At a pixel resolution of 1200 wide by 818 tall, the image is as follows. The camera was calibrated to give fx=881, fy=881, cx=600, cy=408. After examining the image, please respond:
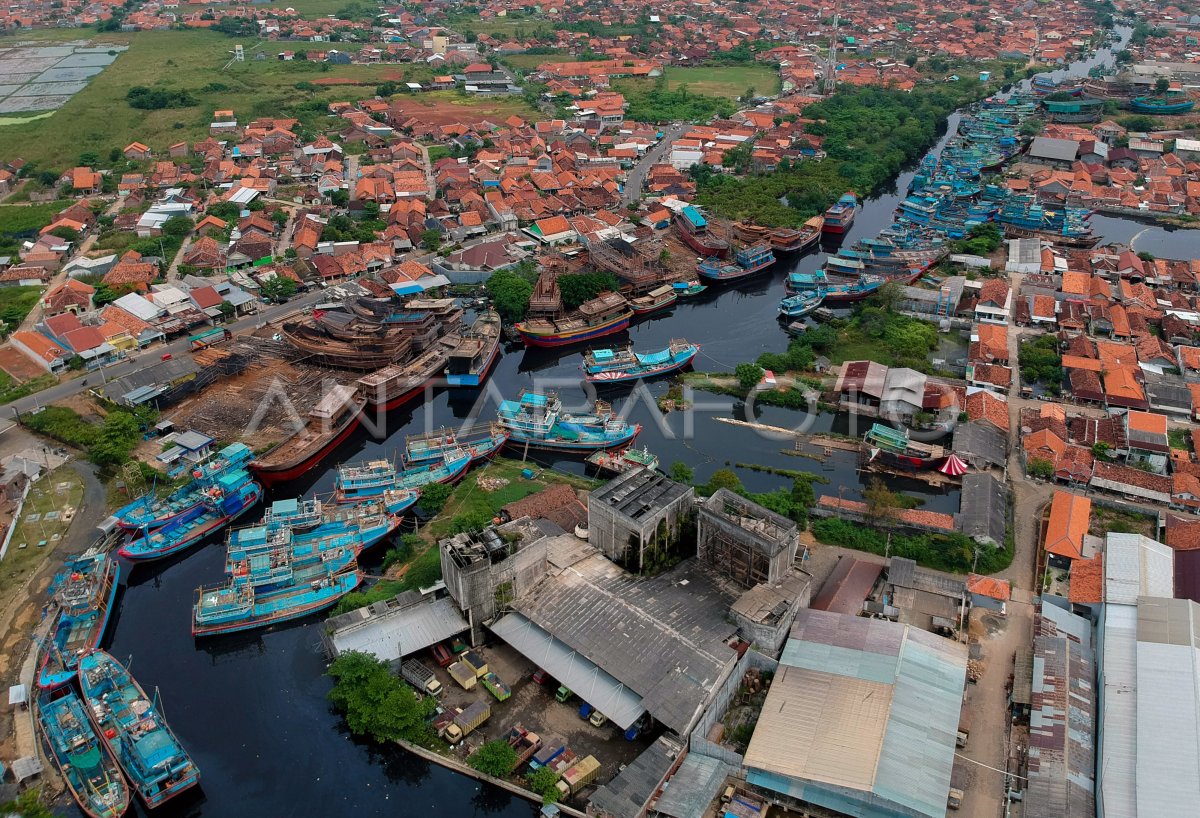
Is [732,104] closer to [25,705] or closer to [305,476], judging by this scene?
[305,476]

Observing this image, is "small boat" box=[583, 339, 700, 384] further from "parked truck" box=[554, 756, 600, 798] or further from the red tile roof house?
the red tile roof house

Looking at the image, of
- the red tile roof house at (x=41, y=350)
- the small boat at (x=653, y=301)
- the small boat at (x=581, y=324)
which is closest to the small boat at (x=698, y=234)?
the small boat at (x=653, y=301)

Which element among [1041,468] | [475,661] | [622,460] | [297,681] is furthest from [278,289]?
[1041,468]

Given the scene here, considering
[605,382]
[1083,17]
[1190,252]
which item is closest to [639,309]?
[605,382]

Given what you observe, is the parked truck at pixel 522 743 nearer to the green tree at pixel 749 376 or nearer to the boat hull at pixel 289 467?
the boat hull at pixel 289 467

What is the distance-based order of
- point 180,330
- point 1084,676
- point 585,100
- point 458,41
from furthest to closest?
point 458,41 < point 585,100 < point 180,330 < point 1084,676

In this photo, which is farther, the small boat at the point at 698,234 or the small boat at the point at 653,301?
the small boat at the point at 698,234
